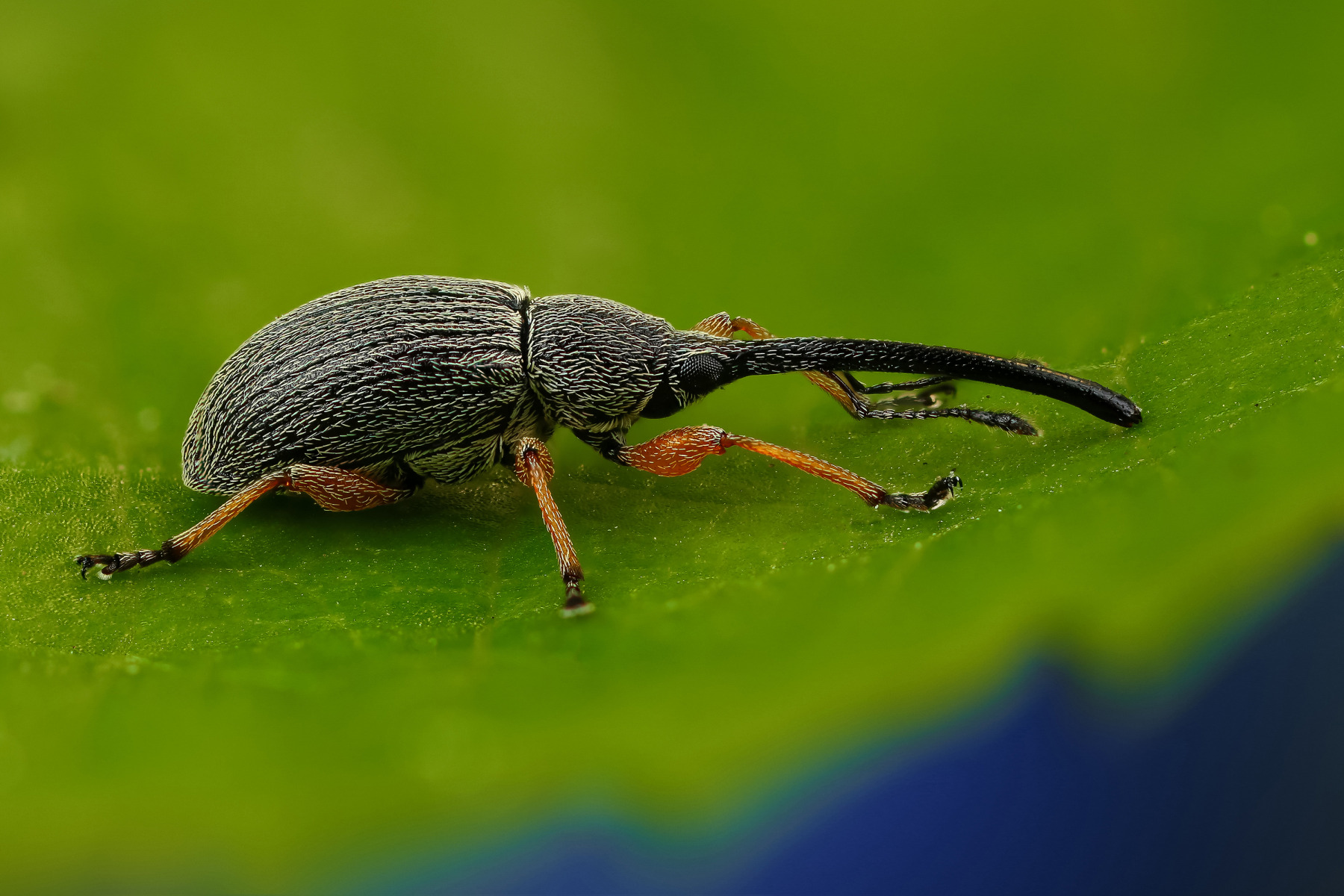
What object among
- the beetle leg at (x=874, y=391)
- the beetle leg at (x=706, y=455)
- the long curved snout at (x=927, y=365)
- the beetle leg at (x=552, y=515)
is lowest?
the beetle leg at (x=552, y=515)

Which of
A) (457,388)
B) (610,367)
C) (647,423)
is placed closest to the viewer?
(457,388)

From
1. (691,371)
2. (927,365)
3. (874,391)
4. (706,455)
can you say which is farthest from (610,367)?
(927,365)

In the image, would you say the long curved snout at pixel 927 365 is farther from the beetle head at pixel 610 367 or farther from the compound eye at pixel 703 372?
the beetle head at pixel 610 367

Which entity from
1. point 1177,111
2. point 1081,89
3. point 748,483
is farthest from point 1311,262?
point 748,483

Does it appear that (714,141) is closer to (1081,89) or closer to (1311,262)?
(1081,89)

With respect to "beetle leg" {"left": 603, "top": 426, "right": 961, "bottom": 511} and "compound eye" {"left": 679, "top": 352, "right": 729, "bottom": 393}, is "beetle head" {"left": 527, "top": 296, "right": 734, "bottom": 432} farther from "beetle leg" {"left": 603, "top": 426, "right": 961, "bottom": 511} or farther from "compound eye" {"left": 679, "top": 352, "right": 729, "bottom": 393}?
"beetle leg" {"left": 603, "top": 426, "right": 961, "bottom": 511}

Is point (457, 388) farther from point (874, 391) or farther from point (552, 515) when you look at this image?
point (874, 391)

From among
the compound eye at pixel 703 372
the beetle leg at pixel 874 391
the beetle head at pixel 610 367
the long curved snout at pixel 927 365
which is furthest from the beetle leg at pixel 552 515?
the beetle leg at pixel 874 391

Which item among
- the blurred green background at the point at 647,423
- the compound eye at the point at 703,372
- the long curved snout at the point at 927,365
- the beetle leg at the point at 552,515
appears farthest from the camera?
the compound eye at the point at 703,372
